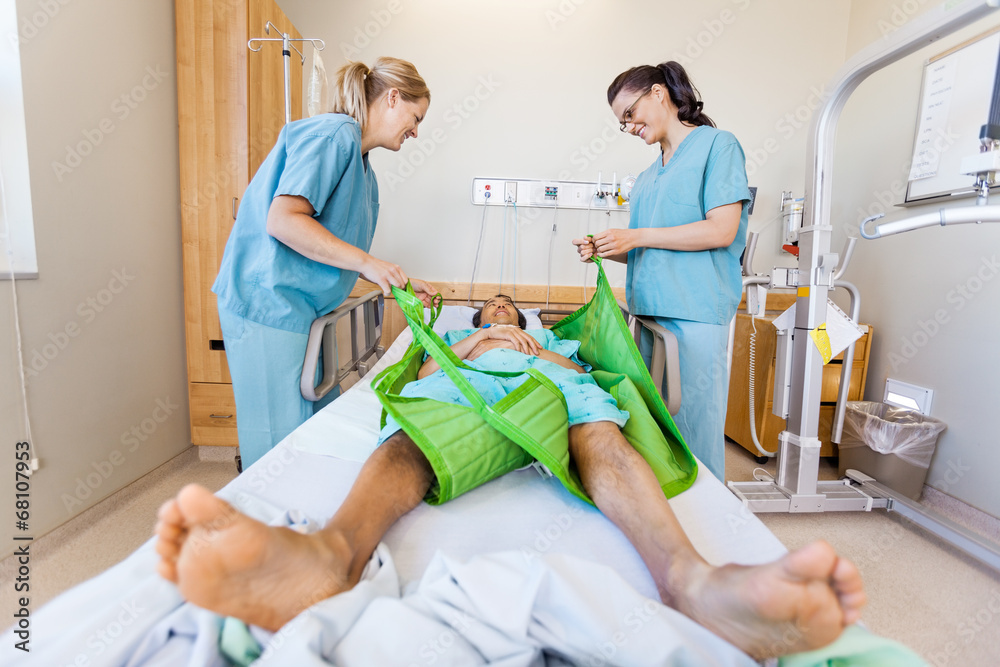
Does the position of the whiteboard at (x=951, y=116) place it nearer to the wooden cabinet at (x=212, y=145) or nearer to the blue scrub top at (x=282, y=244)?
the blue scrub top at (x=282, y=244)

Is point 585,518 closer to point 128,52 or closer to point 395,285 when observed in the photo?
point 395,285

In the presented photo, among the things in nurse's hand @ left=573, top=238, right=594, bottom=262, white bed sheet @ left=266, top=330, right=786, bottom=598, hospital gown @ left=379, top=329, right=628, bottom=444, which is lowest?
white bed sheet @ left=266, top=330, right=786, bottom=598

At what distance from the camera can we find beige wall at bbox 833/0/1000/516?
206cm

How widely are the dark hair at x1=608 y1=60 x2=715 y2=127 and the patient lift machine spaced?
51 cm

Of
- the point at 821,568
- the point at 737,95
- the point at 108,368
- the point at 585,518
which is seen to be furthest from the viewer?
the point at 737,95

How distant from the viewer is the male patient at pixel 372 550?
0.56 m

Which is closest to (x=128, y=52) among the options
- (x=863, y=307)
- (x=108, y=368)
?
(x=108, y=368)

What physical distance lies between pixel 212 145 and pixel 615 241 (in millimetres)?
1861

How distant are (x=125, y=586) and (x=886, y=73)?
3612mm

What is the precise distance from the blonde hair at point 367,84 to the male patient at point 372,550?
3.57 feet

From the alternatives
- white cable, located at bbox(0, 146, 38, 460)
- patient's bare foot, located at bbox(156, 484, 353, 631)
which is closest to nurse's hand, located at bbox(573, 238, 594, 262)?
patient's bare foot, located at bbox(156, 484, 353, 631)

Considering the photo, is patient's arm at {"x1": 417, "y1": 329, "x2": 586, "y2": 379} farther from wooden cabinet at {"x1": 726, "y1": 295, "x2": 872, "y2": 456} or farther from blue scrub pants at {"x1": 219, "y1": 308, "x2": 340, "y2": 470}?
wooden cabinet at {"x1": 726, "y1": 295, "x2": 872, "y2": 456}

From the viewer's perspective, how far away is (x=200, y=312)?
2.32 metres

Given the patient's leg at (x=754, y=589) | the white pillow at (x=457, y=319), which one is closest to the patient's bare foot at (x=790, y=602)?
the patient's leg at (x=754, y=589)
